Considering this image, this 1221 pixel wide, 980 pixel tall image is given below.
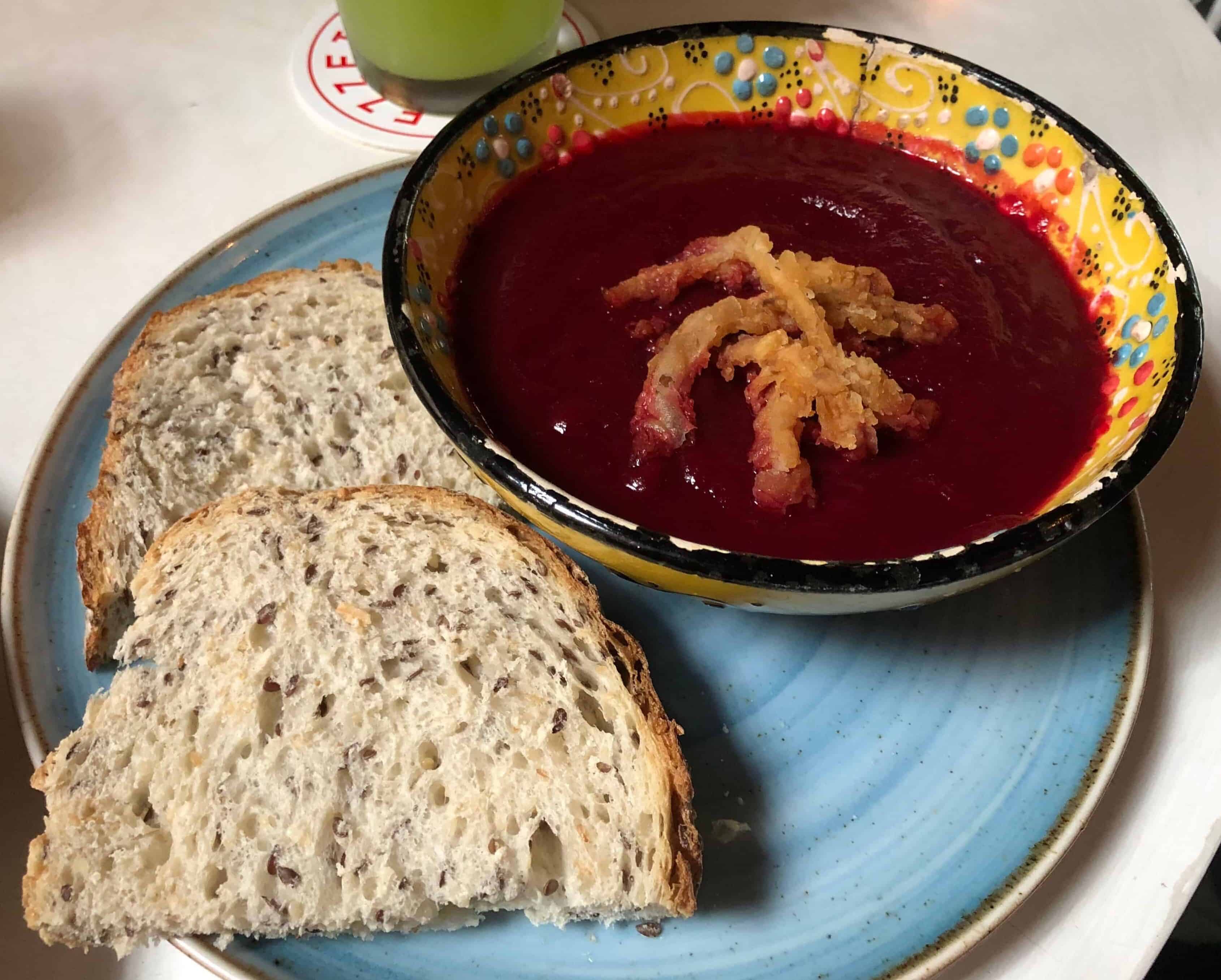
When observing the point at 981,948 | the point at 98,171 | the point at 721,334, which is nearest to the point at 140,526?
the point at 721,334

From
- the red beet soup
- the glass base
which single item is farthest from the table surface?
the red beet soup

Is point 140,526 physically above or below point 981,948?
above

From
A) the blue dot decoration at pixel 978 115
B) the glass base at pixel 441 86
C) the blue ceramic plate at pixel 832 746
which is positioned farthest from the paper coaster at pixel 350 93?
the blue dot decoration at pixel 978 115

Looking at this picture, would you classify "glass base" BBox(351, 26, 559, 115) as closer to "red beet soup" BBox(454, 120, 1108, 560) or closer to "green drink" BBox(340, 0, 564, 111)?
"green drink" BBox(340, 0, 564, 111)

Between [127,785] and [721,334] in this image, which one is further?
[721,334]

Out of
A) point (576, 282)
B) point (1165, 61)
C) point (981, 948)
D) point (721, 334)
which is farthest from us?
point (1165, 61)

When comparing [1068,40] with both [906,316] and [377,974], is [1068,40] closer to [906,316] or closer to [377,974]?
[906,316]

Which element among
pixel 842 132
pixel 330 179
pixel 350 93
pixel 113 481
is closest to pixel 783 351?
pixel 842 132

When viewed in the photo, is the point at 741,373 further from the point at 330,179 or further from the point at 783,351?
the point at 330,179
